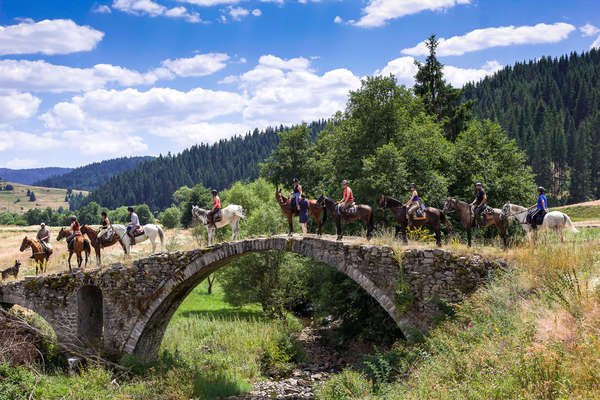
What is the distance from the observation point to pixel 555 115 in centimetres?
10075

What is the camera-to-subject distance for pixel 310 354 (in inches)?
830

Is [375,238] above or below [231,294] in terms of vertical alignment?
above

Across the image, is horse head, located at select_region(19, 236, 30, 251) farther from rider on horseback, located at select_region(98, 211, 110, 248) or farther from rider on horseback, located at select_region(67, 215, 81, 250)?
rider on horseback, located at select_region(98, 211, 110, 248)

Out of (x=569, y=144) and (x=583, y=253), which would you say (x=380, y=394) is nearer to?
(x=583, y=253)

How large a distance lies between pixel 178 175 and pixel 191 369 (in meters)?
163

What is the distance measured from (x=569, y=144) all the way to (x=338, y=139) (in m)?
77.6

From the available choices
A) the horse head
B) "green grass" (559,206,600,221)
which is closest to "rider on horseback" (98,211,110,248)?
the horse head

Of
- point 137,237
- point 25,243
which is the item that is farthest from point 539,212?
point 25,243

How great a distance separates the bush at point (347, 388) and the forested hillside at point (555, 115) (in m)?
52.7

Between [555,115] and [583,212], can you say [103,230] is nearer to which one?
[583,212]

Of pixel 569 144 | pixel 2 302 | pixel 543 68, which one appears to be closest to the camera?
pixel 2 302

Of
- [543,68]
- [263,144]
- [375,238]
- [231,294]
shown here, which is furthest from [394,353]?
[263,144]

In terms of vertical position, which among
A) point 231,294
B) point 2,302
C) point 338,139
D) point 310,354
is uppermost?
point 338,139

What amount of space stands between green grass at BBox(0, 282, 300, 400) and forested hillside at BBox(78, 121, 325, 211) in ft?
435
